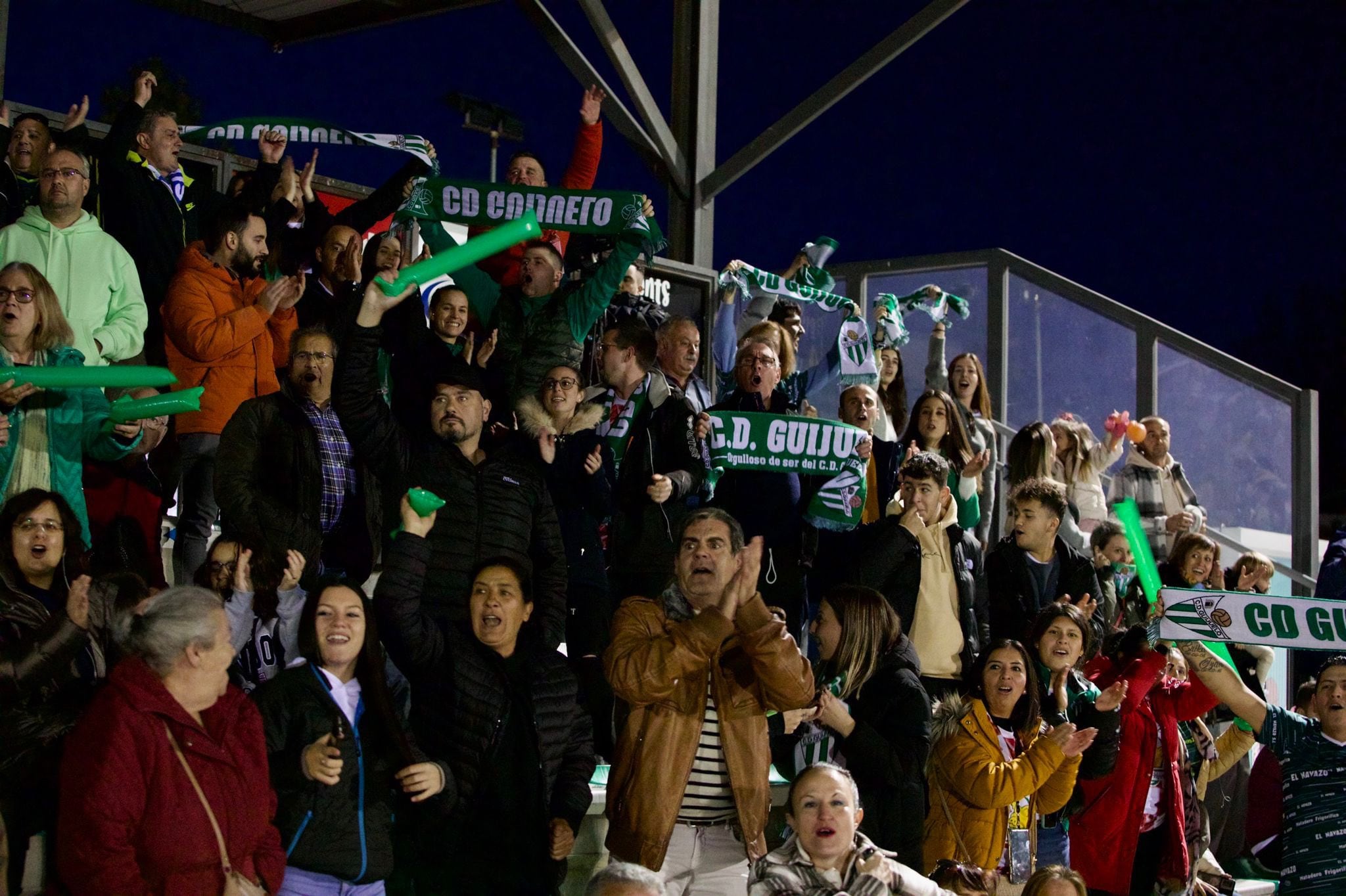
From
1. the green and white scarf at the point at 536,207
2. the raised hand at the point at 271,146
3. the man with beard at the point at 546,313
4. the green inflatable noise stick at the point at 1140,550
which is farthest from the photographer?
the raised hand at the point at 271,146

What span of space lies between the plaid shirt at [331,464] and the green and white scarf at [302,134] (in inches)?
75.1

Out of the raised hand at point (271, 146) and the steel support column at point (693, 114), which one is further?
the steel support column at point (693, 114)

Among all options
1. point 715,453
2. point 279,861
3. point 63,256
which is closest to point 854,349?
point 715,453

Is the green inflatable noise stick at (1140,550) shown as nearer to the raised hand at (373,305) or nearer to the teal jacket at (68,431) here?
the raised hand at (373,305)

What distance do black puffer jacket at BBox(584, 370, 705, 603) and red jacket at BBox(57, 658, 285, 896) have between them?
2182 millimetres

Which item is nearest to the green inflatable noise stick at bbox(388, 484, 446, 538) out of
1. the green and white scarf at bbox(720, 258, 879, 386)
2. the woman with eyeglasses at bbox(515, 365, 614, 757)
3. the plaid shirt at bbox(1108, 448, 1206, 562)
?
the woman with eyeglasses at bbox(515, 365, 614, 757)

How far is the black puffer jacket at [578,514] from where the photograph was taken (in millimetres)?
5957

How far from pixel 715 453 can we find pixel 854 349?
192cm

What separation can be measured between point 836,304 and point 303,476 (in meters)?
4.02

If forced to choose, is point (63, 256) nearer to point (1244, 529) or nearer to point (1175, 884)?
point (1175, 884)

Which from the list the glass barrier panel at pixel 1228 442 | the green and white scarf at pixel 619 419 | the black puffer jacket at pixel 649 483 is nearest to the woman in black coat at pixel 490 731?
the black puffer jacket at pixel 649 483

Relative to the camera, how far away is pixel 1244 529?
10.6 meters

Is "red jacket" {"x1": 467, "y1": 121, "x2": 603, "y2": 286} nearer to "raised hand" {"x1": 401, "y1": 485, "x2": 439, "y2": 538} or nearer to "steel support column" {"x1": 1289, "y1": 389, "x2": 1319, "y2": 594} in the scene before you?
"raised hand" {"x1": 401, "y1": 485, "x2": 439, "y2": 538}

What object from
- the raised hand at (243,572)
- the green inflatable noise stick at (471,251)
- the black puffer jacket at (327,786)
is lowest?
the black puffer jacket at (327,786)
